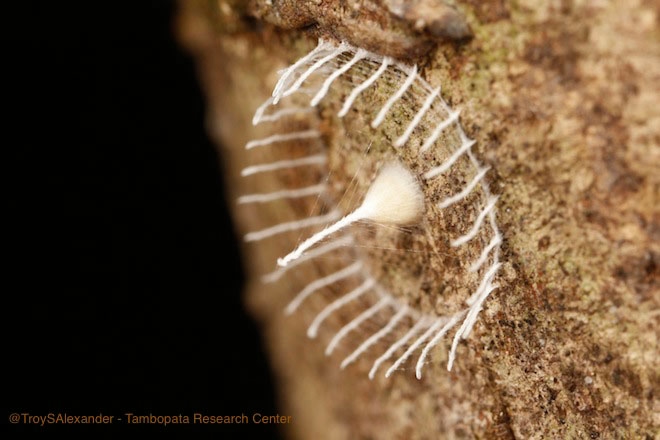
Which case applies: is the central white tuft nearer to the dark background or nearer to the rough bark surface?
the rough bark surface

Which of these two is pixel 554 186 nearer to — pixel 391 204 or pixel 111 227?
pixel 391 204

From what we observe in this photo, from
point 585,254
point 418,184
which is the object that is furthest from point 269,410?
point 585,254

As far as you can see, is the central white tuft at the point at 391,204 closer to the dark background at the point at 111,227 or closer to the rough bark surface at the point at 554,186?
the rough bark surface at the point at 554,186

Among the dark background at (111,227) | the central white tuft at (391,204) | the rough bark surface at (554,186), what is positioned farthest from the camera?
the dark background at (111,227)

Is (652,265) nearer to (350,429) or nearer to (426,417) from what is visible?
(426,417)

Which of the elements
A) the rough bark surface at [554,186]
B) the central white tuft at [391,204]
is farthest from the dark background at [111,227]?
the central white tuft at [391,204]
